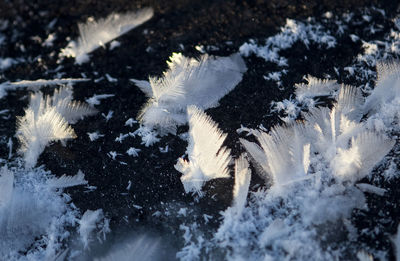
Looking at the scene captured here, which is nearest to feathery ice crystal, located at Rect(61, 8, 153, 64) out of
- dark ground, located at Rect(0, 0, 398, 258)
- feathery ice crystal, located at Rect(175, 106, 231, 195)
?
dark ground, located at Rect(0, 0, 398, 258)

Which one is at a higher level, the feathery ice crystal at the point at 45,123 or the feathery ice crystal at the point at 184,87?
the feathery ice crystal at the point at 184,87

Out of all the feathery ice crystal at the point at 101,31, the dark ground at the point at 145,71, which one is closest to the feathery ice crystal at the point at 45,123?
the dark ground at the point at 145,71

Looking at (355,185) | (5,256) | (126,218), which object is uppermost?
(355,185)

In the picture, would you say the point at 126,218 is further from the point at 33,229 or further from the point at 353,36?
the point at 353,36

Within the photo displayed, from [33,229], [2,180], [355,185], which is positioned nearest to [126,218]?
[33,229]

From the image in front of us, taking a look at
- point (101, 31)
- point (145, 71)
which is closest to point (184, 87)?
point (145, 71)

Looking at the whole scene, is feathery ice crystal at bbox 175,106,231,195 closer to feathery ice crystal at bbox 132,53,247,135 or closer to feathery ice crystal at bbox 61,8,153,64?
feathery ice crystal at bbox 132,53,247,135

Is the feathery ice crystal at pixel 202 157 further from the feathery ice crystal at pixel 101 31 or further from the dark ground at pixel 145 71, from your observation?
the feathery ice crystal at pixel 101 31

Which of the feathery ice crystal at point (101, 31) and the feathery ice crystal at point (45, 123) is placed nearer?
the feathery ice crystal at point (45, 123)
